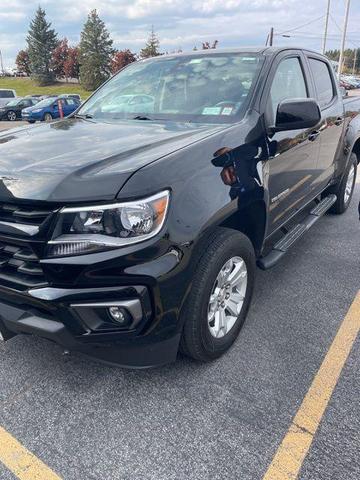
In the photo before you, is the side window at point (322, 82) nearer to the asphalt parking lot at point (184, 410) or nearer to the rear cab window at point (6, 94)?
the asphalt parking lot at point (184, 410)

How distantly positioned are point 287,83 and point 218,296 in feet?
6.33

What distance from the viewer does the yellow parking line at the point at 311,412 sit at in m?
1.87

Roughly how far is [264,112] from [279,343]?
1561 millimetres

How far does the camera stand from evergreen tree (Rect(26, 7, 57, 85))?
204 ft

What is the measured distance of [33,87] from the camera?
61562mm

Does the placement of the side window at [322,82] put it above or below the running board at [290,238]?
above

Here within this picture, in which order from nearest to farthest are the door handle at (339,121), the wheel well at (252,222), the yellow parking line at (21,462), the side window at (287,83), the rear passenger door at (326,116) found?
the yellow parking line at (21,462), the wheel well at (252,222), the side window at (287,83), the rear passenger door at (326,116), the door handle at (339,121)

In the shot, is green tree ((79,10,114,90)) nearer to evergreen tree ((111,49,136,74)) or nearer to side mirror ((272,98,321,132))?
evergreen tree ((111,49,136,74))

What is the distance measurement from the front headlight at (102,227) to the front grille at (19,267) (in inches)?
5.3

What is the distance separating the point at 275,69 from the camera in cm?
308

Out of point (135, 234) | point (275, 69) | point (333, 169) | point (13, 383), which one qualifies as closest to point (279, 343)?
point (135, 234)

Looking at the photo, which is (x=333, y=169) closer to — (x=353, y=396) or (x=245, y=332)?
(x=245, y=332)

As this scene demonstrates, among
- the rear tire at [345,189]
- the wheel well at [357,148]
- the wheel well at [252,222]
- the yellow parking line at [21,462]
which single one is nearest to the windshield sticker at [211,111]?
the wheel well at [252,222]

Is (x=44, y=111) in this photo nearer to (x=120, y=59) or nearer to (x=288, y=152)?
(x=288, y=152)
